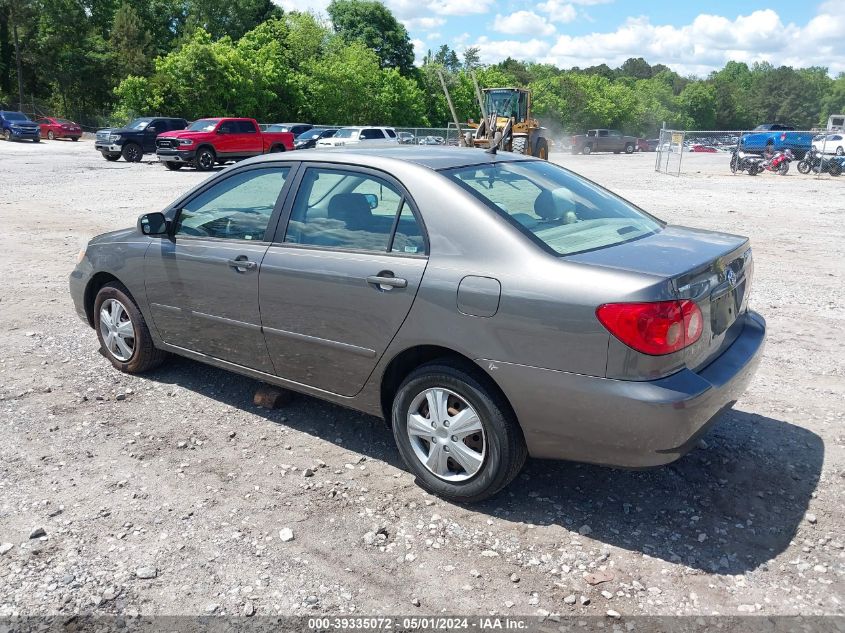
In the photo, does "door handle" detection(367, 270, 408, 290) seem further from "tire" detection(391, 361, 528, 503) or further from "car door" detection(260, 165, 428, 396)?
"tire" detection(391, 361, 528, 503)

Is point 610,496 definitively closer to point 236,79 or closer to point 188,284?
point 188,284

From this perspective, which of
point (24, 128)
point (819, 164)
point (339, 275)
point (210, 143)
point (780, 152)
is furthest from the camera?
point (24, 128)

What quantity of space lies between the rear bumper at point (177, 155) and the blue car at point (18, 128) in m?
20.9

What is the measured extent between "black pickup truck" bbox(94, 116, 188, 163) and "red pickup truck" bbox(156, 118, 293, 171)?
3.05 metres

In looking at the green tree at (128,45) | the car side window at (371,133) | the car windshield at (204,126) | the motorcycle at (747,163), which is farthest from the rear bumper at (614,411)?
the green tree at (128,45)

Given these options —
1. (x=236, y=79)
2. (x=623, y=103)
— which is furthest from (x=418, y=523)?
(x=623, y=103)

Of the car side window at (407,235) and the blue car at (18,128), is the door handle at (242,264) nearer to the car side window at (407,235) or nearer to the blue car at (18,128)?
the car side window at (407,235)

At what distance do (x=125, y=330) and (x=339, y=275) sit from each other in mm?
2233

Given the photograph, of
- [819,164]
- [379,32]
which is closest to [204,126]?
[819,164]

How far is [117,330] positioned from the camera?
523 centimetres

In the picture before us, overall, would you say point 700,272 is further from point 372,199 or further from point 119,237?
point 119,237

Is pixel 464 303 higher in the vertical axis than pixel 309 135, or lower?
lower

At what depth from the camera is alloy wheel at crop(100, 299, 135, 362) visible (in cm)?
516

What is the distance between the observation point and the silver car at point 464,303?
3039mm
